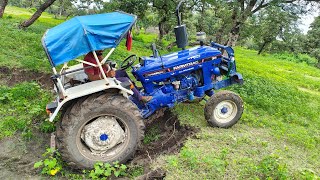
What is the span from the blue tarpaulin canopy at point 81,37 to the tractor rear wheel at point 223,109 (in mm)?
2113

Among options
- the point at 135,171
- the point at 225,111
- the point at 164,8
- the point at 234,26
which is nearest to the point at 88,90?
the point at 135,171

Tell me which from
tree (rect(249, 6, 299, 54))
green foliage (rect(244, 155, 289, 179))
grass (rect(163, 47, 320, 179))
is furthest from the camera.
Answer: tree (rect(249, 6, 299, 54))

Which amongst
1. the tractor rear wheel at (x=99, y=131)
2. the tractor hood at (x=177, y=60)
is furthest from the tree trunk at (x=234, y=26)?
the tractor rear wheel at (x=99, y=131)

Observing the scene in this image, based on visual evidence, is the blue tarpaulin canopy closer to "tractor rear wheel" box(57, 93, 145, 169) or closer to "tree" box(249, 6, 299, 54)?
"tractor rear wheel" box(57, 93, 145, 169)

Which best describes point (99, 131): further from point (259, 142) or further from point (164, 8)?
point (164, 8)

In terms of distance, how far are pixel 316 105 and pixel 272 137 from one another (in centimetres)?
344

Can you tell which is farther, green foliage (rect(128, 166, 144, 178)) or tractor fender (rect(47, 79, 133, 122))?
green foliage (rect(128, 166, 144, 178))

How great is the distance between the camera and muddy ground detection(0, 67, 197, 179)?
4.20 metres

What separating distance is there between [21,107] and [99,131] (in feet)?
8.37

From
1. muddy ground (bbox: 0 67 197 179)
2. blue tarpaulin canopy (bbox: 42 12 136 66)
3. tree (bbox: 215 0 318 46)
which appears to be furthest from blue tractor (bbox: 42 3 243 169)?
tree (bbox: 215 0 318 46)

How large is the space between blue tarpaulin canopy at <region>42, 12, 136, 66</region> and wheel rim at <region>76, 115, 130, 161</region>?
1053 millimetres

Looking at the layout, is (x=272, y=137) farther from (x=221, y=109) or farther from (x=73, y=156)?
(x=73, y=156)

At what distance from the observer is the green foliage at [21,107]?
212 inches

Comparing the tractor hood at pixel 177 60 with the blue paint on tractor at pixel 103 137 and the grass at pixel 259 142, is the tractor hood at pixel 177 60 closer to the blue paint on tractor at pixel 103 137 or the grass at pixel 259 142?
the grass at pixel 259 142
